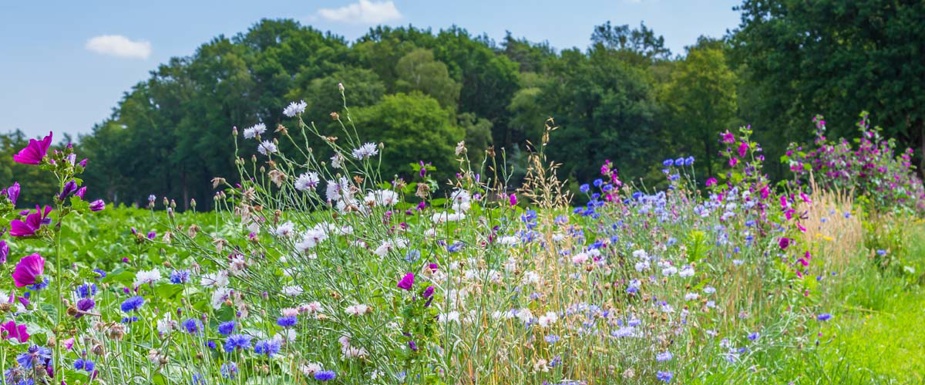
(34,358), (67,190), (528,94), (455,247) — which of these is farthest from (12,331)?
(528,94)

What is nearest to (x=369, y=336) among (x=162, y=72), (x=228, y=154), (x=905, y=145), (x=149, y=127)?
(x=905, y=145)

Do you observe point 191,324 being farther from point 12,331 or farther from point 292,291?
point 12,331

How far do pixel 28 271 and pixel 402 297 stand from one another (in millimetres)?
1160

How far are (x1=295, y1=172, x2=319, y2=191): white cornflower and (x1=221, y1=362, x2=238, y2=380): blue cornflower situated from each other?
0.62 m

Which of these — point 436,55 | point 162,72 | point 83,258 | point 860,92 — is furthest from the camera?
point 162,72

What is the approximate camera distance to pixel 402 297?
8.39ft

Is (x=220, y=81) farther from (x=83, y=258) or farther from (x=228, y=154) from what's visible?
(x=83, y=258)

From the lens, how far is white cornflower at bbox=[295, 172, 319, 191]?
2590 millimetres

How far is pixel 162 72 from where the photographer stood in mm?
52406

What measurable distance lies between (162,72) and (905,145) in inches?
1805

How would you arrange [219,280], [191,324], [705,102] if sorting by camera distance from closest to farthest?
[191,324] < [219,280] < [705,102]

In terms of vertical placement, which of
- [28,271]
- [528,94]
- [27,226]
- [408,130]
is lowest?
[28,271]

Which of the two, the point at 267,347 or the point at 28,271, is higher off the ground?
the point at 28,271

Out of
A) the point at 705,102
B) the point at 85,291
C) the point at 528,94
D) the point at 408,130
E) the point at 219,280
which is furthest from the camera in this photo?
the point at 528,94
